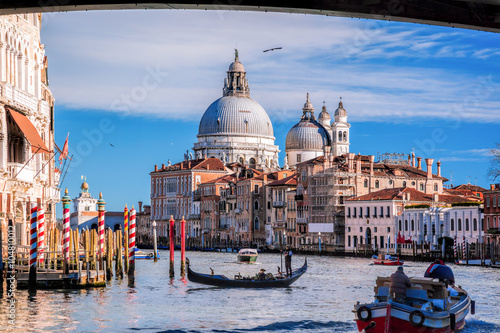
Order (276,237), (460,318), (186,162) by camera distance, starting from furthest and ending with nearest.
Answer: (186,162), (276,237), (460,318)

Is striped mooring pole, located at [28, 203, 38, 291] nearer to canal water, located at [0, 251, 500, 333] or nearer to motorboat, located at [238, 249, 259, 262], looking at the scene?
canal water, located at [0, 251, 500, 333]

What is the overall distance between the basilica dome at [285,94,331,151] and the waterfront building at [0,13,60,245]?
82.7m

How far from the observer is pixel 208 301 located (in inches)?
997

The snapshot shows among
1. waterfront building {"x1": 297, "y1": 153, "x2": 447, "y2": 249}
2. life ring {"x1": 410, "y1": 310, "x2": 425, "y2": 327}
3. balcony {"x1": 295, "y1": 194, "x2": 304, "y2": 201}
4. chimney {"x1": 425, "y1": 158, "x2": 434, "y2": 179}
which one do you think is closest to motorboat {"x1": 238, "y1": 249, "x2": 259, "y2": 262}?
waterfront building {"x1": 297, "y1": 153, "x2": 447, "y2": 249}

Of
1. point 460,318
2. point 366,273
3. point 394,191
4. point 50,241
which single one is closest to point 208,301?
point 50,241

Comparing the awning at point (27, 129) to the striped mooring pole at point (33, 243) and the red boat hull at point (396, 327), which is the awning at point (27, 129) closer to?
the striped mooring pole at point (33, 243)

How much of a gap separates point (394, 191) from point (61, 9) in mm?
58515

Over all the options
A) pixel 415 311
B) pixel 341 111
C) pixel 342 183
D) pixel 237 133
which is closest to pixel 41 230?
pixel 415 311

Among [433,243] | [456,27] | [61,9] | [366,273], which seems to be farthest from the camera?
[433,243]

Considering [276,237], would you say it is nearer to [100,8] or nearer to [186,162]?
[186,162]

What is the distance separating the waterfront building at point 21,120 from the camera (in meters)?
24.2

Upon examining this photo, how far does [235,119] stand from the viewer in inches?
4582

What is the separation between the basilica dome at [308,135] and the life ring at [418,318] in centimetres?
9478

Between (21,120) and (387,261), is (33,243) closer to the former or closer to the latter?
(21,120)
